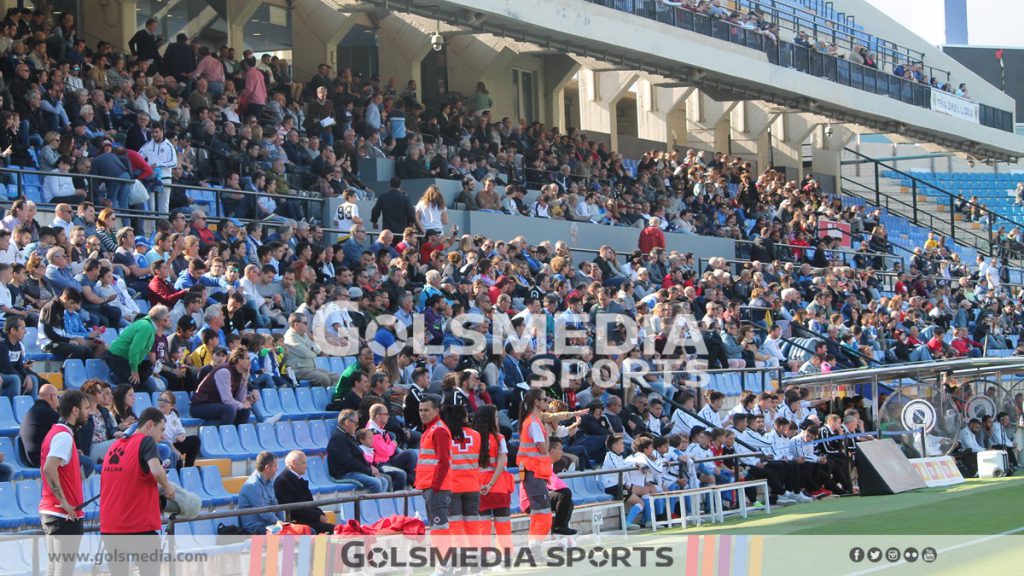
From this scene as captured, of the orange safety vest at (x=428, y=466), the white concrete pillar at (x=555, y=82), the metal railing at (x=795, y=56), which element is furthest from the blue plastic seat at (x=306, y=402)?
the white concrete pillar at (x=555, y=82)

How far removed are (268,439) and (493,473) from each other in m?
3.02

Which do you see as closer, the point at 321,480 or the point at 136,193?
the point at 321,480

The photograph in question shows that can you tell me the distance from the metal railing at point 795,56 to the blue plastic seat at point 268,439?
55.2 ft

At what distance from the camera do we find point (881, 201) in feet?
148

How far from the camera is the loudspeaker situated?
1891cm

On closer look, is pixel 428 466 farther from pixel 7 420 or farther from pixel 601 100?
pixel 601 100

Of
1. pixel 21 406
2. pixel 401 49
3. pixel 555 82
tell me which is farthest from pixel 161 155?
pixel 555 82

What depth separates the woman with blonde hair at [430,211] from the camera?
21016 mm

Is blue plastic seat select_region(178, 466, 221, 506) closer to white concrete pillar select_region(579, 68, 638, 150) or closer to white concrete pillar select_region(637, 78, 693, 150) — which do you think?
white concrete pillar select_region(579, 68, 638, 150)

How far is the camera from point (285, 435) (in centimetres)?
1427

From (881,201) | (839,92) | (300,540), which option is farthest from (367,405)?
(881,201)

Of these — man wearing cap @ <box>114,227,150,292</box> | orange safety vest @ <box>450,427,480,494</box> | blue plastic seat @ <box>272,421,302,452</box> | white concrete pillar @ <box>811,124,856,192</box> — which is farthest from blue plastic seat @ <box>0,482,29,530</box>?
white concrete pillar @ <box>811,124,856,192</box>

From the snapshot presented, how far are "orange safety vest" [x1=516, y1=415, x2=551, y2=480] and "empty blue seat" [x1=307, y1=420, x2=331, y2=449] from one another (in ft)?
8.83

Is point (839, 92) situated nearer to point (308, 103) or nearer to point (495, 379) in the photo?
point (308, 103)
